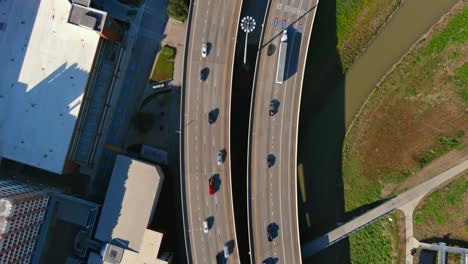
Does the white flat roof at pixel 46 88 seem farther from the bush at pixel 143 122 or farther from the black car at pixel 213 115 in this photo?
the black car at pixel 213 115

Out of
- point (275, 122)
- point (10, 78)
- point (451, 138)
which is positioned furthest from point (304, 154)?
point (10, 78)

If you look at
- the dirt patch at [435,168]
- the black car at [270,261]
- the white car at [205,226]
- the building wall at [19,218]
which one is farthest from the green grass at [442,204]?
the building wall at [19,218]

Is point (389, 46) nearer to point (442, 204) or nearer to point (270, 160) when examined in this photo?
point (442, 204)

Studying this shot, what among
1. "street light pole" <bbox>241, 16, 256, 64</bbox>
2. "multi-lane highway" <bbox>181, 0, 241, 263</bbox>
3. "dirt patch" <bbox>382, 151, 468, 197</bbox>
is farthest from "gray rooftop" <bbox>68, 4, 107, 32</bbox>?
"dirt patch" <bbox>382, 151, 468, 197</bbox>

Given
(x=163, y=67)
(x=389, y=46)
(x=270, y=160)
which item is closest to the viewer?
(x=270, y=160)

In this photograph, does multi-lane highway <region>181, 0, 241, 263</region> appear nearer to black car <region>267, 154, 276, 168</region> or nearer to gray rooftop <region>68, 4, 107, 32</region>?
black car <region>267, 154, 276, 168</region>

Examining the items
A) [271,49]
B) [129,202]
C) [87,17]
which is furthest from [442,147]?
[87,17]
